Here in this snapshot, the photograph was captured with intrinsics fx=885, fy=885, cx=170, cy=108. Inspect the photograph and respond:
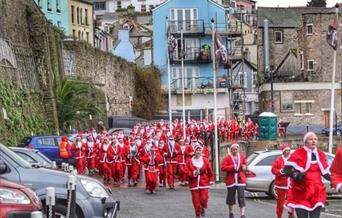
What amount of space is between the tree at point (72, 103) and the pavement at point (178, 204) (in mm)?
18234

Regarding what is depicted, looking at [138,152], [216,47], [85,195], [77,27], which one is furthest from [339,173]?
[77,27]

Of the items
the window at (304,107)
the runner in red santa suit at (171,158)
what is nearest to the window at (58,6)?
the window at (304,107)

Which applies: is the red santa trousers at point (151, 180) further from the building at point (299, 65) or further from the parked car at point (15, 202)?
the building at point (299, 65)

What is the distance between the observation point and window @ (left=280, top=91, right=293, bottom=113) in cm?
Answer: 7500

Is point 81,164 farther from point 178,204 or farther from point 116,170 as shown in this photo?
point 178,204

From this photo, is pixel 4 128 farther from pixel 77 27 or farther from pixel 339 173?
pixel 77 27

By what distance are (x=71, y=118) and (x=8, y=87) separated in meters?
8.07

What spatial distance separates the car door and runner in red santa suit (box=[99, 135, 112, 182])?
13.8 ft

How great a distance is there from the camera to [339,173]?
36.0 feet

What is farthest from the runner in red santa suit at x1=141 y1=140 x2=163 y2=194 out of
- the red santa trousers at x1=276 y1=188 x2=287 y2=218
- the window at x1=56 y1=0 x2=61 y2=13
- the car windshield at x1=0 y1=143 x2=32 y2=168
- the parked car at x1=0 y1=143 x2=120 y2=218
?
the window at x1=56 y1=0 x2=61 y2=13

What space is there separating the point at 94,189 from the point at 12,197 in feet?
12.3

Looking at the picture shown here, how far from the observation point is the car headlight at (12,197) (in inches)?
402

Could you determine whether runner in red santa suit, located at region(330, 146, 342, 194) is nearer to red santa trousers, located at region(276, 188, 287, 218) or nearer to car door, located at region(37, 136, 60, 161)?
red santa trousers, located at region(276, 188, 287, 218)

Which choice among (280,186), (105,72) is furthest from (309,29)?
(280,186)
